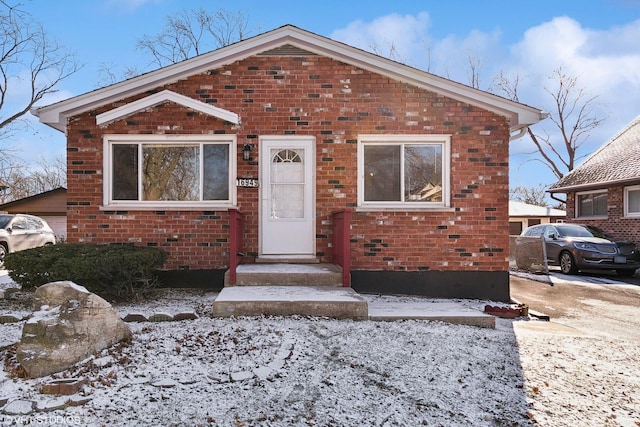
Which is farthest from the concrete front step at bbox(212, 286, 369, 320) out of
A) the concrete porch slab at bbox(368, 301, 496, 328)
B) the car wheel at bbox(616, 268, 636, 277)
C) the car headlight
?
the car wheel at bbox(616, 268, 636, 277)

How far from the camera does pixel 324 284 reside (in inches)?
227

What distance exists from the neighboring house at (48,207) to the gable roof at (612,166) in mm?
21359

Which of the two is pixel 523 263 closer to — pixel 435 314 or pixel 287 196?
pixel 435 314

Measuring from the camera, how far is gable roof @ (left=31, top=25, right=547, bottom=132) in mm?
6520

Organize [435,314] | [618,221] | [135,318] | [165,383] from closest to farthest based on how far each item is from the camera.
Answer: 1. [165,383]
2. [135,318]
3. [435,314]
4. [618,221]

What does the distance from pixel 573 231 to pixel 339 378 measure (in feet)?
38.0

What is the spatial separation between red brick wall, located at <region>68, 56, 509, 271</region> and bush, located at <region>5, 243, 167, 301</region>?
88cm

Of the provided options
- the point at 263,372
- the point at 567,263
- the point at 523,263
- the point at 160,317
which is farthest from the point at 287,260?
the point at 567,263

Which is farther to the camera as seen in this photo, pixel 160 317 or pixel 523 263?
pixel 523 263

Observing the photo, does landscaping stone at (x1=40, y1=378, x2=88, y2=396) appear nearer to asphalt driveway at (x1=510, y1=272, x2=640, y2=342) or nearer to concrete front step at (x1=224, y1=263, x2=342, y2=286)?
concrete front step at (x1=224, y1=263, x2=342, y2=286)

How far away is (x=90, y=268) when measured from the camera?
5148 mm

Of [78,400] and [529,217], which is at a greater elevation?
[529,217]

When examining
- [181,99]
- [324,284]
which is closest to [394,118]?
[324,284]

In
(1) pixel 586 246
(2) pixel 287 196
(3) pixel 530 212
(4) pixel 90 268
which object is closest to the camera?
(4) pixel 90 268
